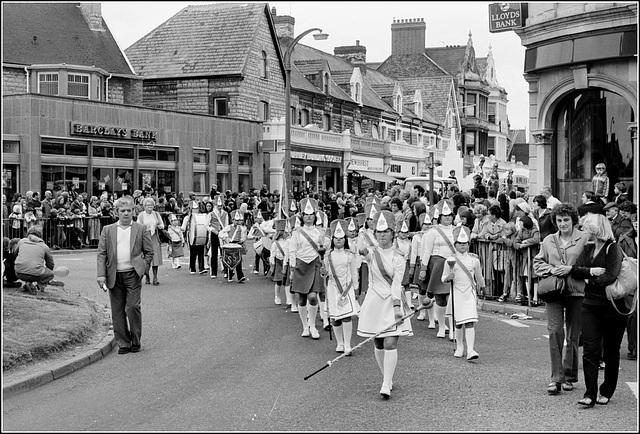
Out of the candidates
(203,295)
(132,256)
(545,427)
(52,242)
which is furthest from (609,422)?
(52,242)

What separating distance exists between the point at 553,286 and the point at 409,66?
68.2 metres

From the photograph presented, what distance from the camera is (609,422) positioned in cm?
733

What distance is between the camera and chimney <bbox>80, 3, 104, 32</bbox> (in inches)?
1501

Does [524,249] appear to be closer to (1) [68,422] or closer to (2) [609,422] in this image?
(2) [609,422]

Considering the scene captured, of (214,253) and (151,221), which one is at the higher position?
(151,221)

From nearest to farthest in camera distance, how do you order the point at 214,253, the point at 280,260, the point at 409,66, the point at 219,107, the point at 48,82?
1. the point at 280,260
2. the point at 214,253
3. the point at 48,82
4. the point at 219,107
5. the point at 409,66

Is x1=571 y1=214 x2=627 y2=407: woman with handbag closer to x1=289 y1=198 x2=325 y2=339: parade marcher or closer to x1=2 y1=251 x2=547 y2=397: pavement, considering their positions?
x1=289 y1=198 x2=325 y2=339: parade marcher

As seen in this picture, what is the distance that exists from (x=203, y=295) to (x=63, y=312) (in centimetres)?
415

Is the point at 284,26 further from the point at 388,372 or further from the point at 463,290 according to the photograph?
the point at 388,372

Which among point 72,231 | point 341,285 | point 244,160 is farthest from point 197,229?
point 244,160

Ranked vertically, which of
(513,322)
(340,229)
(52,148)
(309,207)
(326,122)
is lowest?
(513,322)

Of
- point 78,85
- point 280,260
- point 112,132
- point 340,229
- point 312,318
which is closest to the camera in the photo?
point 340,229

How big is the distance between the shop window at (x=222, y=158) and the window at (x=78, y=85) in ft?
19.2

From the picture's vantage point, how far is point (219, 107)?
40812 mm
